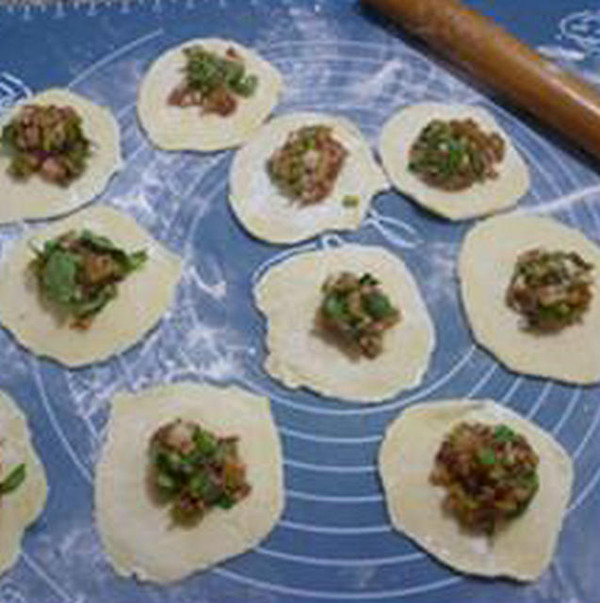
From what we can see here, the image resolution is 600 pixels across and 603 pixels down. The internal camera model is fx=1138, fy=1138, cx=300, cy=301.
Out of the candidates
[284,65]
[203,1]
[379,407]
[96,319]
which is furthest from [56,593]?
[203,1]

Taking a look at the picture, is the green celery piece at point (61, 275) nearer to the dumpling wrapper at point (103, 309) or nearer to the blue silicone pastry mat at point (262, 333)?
the dumpling wrapper at point (103, 309)

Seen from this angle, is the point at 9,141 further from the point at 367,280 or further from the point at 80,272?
the point at 367,280

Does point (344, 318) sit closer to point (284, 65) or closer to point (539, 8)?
point (284, 65)

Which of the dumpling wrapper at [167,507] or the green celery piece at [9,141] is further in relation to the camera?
the green celery piece at [9,141]

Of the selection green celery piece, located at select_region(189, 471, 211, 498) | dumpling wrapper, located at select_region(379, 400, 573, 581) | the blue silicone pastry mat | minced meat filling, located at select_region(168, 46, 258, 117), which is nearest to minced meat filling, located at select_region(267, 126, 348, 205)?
the blue silicone pastry mat

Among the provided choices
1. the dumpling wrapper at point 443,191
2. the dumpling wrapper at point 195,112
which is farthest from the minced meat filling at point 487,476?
the dumpling wrapper at point 195,112

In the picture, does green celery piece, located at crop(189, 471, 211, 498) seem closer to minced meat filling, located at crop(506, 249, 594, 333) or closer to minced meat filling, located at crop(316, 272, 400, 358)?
minced meat filling, located at crop(316, 272, 400, 358)

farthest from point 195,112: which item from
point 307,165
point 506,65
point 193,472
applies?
point 193,472
